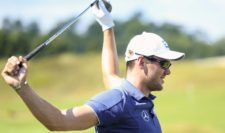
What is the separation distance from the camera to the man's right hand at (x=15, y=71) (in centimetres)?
404

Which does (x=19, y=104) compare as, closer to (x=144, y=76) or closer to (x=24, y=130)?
Result: (x=24, y=130)

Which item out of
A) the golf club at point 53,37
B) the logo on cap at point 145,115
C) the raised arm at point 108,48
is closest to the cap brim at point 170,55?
the logo on cap at point 145,115

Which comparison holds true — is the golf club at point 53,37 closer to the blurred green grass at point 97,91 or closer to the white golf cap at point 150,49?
the white golf cap at point 150,49

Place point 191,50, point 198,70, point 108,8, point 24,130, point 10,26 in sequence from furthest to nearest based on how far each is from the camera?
1. point 191,50
2. point 10,26
3. point 198,70
4. point 24,130
5. point 108,8

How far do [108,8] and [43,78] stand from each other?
5334cm

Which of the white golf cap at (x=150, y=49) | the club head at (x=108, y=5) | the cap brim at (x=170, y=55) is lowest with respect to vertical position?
the cap brim at (x=170, y=55)

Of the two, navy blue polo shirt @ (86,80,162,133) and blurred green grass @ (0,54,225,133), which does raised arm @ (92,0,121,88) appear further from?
blurred green grass @ (0,54,225,133)

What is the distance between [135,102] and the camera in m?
5.02

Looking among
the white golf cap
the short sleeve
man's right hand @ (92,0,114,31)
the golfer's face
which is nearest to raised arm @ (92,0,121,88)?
man's right hand @ (92,0,114,31)

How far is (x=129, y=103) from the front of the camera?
496 centimetres

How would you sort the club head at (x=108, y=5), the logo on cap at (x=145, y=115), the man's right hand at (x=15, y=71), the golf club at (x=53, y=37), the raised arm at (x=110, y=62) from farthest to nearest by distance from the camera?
the club head at (x=108, y=5) < the raised arm at (x=110, y=62) < the logo on cap at (x=145, y=115) < the golf club at (x=53, y=37) < the man's right hand at (x=15, y=71)

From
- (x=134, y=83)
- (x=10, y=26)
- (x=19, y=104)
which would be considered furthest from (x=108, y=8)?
(x=10, y=26)

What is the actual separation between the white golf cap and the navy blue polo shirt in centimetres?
23

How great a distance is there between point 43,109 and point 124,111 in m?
0.74
